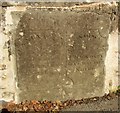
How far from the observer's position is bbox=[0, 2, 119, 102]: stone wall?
5.95 metres

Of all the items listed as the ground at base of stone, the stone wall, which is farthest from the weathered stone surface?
the ground at base of stone

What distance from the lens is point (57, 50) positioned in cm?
623

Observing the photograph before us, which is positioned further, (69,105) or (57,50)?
(69,105)

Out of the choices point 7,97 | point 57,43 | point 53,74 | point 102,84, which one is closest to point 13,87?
point 7,97

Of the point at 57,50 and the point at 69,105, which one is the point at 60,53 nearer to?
the point at 57,50

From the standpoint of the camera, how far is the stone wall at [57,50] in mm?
5949

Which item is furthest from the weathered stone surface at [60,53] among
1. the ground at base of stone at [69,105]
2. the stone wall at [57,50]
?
the ground at base of stone at [69,105]

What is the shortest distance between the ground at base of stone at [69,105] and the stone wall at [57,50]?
11cm

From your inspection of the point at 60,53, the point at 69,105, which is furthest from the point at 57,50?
the point at 69,105

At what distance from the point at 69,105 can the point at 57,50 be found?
110 cm

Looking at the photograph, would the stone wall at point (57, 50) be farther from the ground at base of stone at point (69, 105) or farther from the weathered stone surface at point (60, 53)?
the ground at base of stone at point (69, 105)

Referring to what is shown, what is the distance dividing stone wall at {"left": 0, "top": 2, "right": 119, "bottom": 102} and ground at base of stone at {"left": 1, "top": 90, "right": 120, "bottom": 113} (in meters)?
0.11

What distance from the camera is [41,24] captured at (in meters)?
5.98

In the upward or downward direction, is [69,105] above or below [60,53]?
below
